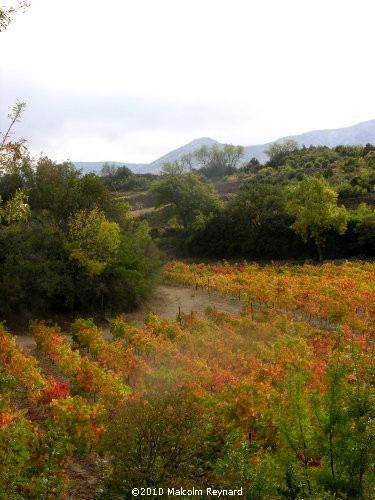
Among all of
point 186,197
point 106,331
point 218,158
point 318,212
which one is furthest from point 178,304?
point 218,158

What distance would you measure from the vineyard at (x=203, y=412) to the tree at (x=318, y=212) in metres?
15.6

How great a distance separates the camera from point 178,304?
85.3 ft

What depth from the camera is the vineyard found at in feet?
18.5

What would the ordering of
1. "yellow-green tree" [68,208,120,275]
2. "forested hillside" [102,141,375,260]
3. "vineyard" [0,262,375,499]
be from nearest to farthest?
"vineyard" [0,262,375,499] < "yellow-green tree" [68,208,120,275] < "forested hillside" [102,141,375,260]

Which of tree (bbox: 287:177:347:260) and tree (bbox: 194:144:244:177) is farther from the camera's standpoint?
tree (bbox: 194:144:244:177)

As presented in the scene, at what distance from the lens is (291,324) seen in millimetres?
17156

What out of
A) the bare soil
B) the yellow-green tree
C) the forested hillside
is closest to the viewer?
the bare soil

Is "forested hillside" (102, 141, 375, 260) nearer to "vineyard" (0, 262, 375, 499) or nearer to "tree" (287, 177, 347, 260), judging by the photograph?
"tree" (287, 177, 347, 260)

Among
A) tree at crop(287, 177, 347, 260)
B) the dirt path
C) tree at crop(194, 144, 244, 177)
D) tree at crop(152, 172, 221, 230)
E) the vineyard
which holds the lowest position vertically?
the dirt path

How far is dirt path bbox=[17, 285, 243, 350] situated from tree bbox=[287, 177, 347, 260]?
1265 centimetres

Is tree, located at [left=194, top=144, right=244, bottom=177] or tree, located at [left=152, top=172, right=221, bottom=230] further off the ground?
tree, located at [left=194, top=144, right=244, bottom=177]

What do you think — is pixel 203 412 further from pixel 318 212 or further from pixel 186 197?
pixel 186 197

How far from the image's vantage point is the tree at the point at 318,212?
33.7 m

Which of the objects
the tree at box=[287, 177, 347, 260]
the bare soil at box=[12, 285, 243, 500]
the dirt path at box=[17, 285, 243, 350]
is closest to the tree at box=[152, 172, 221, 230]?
the tree at box=[287, 177, 347, 260]
